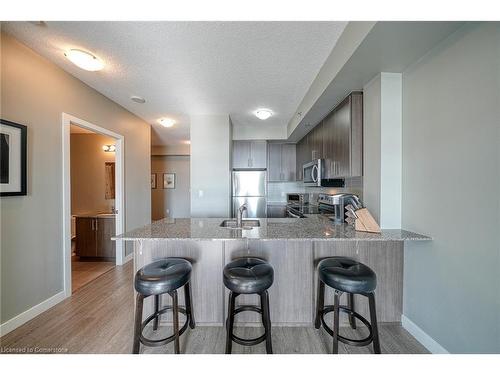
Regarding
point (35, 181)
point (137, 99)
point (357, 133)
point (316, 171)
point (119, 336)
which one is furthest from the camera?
point (316, 171)

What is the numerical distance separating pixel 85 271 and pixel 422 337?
4204 millimetres

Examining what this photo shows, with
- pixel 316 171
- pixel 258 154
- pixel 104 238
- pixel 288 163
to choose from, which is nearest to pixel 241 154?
pixel 258 154

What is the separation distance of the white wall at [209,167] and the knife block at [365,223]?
222cm

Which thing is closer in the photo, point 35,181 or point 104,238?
point 35,181

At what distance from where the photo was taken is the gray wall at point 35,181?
1.78 meters

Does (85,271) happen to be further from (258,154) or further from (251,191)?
(258,154)

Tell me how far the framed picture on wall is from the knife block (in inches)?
118

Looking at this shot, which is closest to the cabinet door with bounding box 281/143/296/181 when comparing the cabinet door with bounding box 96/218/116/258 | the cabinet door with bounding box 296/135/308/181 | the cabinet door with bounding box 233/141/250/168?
the cabinet door with bounding box 296/135/308/181

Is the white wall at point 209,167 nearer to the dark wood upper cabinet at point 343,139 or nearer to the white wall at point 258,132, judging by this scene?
the white wall at point 258,132

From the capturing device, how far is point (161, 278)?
4.54ft

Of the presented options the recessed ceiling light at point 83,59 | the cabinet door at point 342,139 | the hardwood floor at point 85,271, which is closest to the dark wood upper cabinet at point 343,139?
the cabinet door at point 342,139

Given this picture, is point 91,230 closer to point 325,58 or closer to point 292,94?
point 292,94

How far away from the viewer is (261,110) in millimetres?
3340

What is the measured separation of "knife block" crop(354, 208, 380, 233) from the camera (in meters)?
1.72
